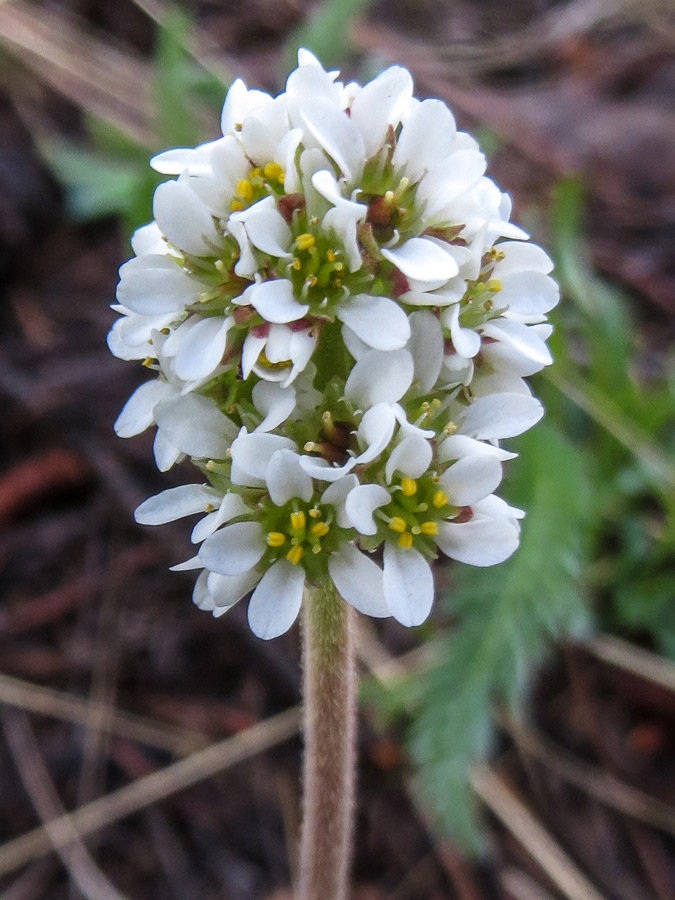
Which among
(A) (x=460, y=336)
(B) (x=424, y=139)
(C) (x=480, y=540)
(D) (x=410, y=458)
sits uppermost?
(B) (x=424, y=139)

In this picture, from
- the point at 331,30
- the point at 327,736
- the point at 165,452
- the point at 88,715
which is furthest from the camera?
the point at 331,30

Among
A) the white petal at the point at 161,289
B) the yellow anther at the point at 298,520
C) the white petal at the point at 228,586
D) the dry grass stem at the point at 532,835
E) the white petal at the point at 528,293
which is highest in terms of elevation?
the white petal at the point at 528,293

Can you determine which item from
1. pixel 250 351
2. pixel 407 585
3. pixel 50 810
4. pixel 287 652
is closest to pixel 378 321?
pixel 250 351

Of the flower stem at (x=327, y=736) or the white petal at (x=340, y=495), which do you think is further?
the flower stem at (x=327, y=736)

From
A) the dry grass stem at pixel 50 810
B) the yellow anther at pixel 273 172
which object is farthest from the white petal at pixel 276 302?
the dry grass stem at pixel 50 810

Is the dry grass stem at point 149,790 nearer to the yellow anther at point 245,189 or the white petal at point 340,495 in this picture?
the white petal at point 340,495

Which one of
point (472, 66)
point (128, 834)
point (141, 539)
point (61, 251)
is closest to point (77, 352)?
point (61, 251)

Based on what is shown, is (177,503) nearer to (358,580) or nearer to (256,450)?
(256,450)
